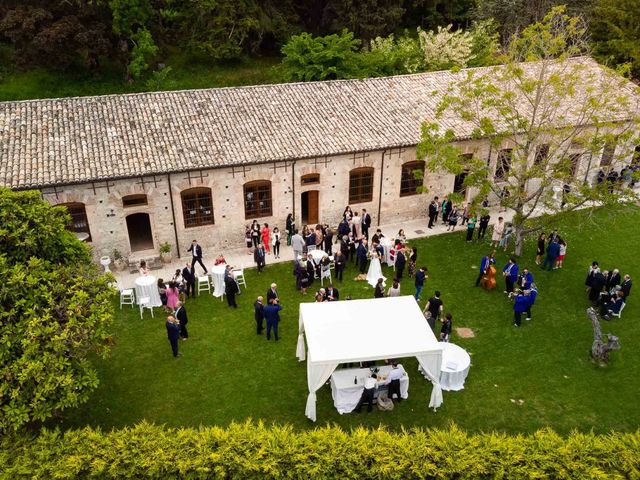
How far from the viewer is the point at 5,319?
12383 millimetres

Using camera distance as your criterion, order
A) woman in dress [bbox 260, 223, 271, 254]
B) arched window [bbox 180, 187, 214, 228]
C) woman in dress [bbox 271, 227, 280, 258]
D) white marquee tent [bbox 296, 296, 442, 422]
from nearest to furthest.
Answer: white marquee tent [bbox 296, 296, 442, 422] < arched window [bbox 180, 187, 214, 228] < woman in dress [bbox 271, 227, 280, 258] < woman in dress [bbox 260, 223, 271, 254]

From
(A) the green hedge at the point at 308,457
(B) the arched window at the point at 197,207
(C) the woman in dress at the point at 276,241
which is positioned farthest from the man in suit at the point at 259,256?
(A) the green hedge at the point at 308,457

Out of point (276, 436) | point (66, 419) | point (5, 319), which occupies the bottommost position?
point (66, 419)

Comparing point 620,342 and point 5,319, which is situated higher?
point 5,319

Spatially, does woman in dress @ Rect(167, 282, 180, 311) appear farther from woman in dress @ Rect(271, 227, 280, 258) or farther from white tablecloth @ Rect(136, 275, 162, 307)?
woman in dress @ Rect(271, 227, 280, 258)

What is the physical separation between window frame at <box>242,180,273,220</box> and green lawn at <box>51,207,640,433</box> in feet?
11.1

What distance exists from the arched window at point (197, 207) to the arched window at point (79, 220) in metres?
3.58

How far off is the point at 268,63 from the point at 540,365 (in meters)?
31.9

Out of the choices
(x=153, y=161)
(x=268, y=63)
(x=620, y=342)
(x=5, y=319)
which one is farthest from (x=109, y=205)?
(x=268, y=63)

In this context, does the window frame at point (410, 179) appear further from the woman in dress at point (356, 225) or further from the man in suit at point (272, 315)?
the man in suit at point (272, 315)

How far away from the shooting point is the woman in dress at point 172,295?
1875 centimetres

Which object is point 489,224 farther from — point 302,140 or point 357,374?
point 357,374

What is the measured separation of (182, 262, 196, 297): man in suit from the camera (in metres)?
19.7

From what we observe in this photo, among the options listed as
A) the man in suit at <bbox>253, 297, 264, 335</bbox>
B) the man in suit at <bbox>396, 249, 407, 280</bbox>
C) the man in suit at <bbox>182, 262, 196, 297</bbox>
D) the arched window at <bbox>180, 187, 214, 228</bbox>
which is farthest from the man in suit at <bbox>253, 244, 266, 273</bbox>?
the man in suit at <bbox>396, 249, 407, 280</bbox>
